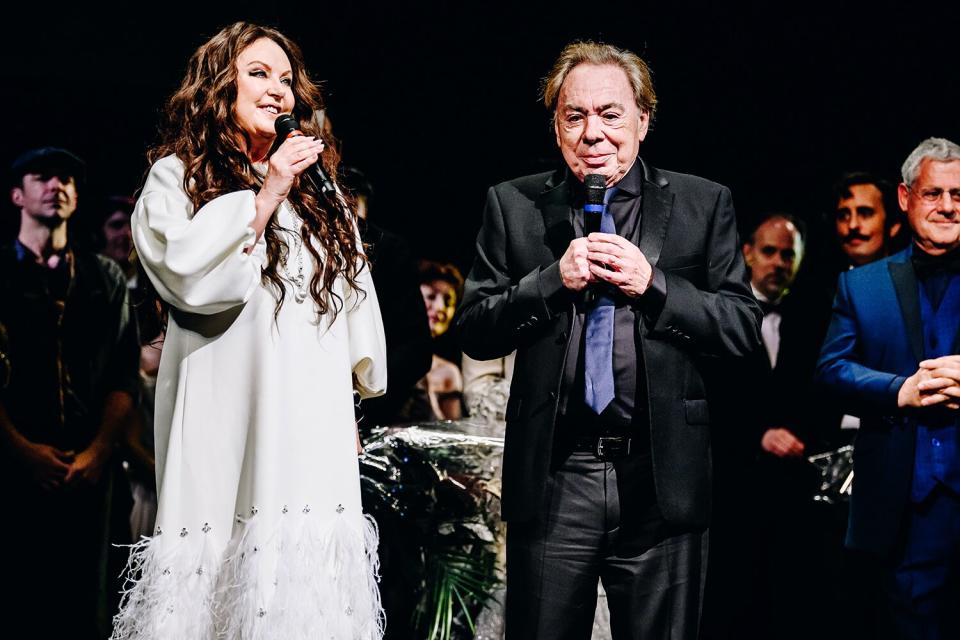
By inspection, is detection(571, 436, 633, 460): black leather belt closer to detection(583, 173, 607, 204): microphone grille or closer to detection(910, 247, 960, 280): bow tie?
detection(583, 173, 607, 204): microphone grille

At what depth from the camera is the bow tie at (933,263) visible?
3.26 meters

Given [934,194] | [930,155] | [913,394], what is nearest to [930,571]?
[913,394]

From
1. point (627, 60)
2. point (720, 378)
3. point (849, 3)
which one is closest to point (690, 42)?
point (849, 3)

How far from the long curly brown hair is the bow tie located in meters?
1.73

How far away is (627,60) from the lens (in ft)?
8.82

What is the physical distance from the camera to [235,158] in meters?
2.55

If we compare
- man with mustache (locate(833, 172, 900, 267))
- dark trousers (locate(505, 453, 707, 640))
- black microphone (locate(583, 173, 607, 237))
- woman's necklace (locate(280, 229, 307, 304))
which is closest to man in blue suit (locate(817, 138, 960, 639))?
dark trousers (locate(505, 453, 707, 640))

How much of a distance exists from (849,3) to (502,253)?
2.75 meters

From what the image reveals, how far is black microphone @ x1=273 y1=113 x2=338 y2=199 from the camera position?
2471 mm

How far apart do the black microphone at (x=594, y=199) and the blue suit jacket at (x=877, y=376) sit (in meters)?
1.17

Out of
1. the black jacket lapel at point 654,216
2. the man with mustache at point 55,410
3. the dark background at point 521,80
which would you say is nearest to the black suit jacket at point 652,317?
the black jacket lapel at point 654,216

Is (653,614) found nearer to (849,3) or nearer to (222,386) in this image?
(222,386)

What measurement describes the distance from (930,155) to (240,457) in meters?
2.23

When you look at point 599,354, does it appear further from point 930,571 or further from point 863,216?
point 863,216
